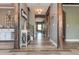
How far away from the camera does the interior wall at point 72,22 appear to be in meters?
13.3

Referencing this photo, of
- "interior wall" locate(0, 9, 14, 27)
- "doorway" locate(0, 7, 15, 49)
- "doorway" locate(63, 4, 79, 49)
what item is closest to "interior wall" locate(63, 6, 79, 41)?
"doorway" locate(63, 4, 79, 49)

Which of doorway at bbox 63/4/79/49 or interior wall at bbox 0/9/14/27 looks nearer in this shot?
interior wall at bbox 0/9/14/27

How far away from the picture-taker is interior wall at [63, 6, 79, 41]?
13289mm

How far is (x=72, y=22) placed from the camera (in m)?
13.4

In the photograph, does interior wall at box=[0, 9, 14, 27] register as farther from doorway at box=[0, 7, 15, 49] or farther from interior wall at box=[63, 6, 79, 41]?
interior wall at box=[63, 6, 79, 41]

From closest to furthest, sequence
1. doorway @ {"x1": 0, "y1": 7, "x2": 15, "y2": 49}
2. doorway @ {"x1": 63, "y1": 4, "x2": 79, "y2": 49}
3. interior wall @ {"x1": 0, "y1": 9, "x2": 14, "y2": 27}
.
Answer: doorway @ {"x1": 0, "y1": 7, "x2": 15, "y2": 49}, interior wall @ {"x1": 0, "y1": 9, "x2": 14, "y2": 27}, doorway @ {"x1": 63, "y1": 4, "x2": 79, "y2": 49}

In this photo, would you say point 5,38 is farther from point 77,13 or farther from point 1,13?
point 77,13

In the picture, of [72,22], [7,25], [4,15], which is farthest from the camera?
[72,22]

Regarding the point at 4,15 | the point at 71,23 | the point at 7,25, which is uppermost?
the point at 4,15

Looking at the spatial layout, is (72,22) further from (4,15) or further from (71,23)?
(4,15)

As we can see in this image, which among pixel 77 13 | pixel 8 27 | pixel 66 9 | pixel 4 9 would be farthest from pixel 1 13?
pixel 77 13

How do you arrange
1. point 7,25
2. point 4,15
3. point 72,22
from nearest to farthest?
point 7,25
point 4,15
point 72,22

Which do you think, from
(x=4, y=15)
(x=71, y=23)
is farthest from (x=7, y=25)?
(x=71, y=23)

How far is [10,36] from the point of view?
1202cm
